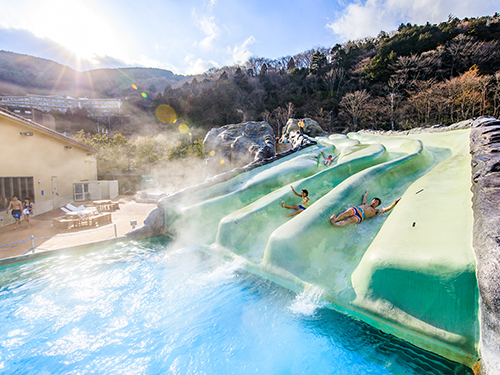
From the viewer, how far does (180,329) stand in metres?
3.52

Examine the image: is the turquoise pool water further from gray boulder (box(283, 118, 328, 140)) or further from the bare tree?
the bare tree

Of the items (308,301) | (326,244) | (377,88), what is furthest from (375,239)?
(377,88)

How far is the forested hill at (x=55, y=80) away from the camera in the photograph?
218 ft

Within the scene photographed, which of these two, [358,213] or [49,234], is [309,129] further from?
[49,234]

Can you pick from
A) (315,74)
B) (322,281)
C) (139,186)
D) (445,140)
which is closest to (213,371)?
(322,281)

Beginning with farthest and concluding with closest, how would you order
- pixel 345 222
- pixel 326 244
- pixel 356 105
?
1. pixel 356 105
2. pixel 345 222
3. pixel 326 244

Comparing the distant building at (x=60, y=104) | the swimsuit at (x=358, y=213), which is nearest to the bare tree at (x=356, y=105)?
the swimsuit at (x=358, y=213)

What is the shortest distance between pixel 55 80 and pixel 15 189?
93428mm

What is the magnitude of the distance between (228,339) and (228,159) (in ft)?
42.9

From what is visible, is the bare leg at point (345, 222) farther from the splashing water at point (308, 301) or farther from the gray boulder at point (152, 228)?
the gray boulder at point (152, 228)

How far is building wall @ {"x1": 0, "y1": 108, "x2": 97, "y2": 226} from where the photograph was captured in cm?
915

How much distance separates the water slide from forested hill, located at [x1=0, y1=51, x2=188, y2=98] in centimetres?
6865

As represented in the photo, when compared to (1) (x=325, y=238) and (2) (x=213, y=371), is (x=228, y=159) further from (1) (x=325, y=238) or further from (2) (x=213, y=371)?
(2) (x=213, y=371)

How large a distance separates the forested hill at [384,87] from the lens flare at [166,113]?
838 mm
